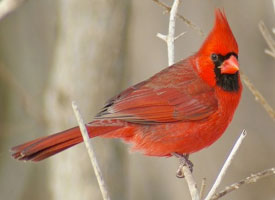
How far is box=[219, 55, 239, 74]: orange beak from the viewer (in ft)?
12.8

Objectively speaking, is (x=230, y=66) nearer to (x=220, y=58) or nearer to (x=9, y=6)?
(x=220, y=58)

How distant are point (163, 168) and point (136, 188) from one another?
0.46 metres

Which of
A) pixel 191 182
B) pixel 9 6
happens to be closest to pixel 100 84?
pixel 191 182

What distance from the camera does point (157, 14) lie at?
24.2 feet

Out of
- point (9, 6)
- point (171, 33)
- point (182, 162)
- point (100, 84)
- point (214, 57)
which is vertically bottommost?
point (182, 162)

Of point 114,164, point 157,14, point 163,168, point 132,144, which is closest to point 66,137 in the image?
point 132,144

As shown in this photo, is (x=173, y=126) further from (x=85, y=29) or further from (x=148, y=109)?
(x=85, y=29)

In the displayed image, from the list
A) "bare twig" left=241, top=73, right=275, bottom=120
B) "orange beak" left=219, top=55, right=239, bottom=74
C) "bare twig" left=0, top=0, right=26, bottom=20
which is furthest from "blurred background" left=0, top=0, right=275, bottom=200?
"bare twig" left=0, top=0, right=26, bottom=20

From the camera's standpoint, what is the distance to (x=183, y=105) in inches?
164

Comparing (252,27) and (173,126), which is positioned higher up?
(252,27)

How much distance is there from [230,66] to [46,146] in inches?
43.7

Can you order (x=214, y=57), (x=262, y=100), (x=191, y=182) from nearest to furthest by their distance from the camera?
(x=262, y=100)
(x=191, y=182)
(x=214, y=57)

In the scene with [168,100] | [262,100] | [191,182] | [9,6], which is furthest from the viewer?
[168,100]

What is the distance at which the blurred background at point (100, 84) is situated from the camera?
17.2 ft
